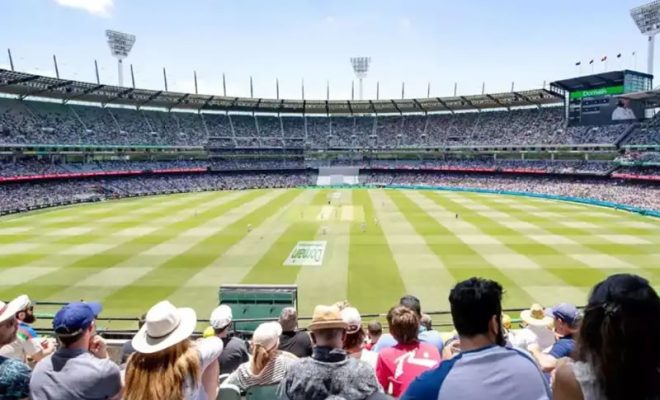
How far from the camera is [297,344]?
5.91 m

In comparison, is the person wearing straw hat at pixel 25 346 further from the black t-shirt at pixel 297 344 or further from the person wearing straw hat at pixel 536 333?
the person wearing straw hat at pixel 536 333

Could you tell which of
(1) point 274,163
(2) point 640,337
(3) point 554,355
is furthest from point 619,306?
(1) point 274,163

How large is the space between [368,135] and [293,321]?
87.8 metres

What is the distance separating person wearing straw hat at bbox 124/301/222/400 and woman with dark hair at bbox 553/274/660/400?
97.5 inches

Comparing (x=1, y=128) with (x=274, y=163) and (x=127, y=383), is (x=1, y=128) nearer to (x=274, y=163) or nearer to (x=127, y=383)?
(x=274, y=163)

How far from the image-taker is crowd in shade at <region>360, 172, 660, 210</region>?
48.0 m

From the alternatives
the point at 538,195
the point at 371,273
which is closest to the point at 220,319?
the point at 371,273

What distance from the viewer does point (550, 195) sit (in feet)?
186

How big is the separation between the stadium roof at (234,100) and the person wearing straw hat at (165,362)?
61081mm

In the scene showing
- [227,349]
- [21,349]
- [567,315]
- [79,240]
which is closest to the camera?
[567,315]

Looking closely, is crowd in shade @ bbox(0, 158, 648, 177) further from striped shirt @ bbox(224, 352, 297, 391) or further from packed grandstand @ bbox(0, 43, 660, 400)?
striped shirt @ bbox(224, 352, 297, 391)

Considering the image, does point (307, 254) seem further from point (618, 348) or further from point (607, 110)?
point (607, 110)

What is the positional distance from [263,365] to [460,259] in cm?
2230

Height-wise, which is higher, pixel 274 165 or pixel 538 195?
pixel 274 165
